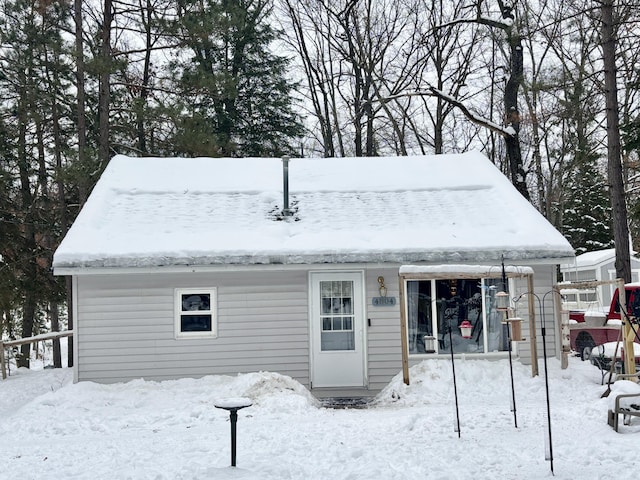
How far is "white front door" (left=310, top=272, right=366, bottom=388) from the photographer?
1123 cm

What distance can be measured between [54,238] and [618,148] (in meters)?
17.1

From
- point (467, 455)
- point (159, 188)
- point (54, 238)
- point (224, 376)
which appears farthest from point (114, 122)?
point (467, 455)

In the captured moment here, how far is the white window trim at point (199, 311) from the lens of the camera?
11.1m

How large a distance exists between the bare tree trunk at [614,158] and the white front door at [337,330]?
616 centimetres

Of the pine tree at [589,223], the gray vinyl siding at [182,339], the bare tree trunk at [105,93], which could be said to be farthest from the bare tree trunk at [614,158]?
the pine tree at [589,223]

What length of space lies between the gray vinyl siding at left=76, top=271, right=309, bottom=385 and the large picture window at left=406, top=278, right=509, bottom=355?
2.04 m

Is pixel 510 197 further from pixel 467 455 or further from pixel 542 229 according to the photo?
pixel 467 455

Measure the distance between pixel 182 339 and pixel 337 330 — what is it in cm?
277

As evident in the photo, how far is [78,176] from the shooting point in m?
16.2

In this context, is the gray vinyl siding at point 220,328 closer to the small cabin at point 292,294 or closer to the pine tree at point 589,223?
the small cabin at point 292,294

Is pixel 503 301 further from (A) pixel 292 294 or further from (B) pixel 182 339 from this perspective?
(B) pixel 182 339

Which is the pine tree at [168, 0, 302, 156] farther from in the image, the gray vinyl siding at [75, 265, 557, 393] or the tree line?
the gray vinyl siding at [75, 265, 557, 393]

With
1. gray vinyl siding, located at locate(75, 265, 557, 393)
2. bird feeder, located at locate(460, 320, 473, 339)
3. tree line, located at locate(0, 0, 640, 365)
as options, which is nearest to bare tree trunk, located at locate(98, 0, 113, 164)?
tree line, located at locate(0, 0, 640, 365)

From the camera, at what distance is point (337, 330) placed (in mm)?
11344
